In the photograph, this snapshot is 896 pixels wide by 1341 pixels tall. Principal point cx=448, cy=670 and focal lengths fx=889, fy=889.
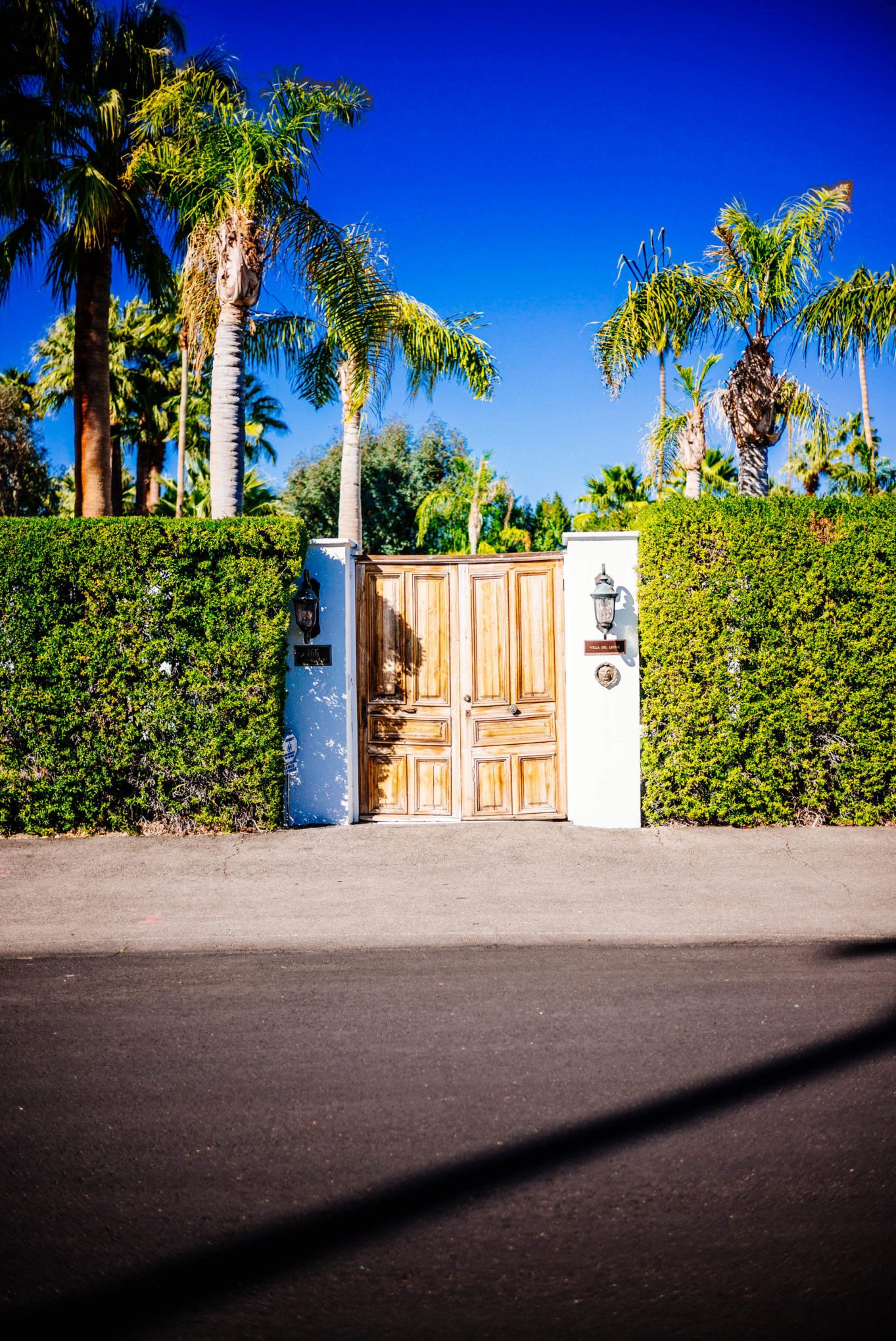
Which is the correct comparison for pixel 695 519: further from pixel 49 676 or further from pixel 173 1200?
pixel 173 1200

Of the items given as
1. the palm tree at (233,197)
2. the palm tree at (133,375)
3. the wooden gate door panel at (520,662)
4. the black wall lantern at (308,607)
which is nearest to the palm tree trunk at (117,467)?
the palm tree at (133,375)

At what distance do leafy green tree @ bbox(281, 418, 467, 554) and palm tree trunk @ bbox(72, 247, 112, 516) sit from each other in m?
18.3

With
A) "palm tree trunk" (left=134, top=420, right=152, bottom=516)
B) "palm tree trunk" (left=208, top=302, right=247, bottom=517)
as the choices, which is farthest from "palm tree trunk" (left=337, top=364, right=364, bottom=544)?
"palm tree trunk" (left=134, top=420, right=152, bottom=516)

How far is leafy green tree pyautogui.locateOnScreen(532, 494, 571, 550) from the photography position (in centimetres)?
3966

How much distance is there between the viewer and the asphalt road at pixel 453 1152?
2.55 metres

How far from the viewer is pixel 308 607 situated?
8594 millimetres

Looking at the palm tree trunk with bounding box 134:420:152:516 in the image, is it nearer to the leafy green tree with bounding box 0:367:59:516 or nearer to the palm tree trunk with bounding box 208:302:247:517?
the leafy green tree with bounding box 0:367:59:516

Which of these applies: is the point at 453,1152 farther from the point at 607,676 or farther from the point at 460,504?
the point at 460,504

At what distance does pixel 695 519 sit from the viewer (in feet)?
27.7

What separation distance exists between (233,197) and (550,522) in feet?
103

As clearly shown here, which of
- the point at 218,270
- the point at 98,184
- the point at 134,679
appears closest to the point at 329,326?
the point at 218,270

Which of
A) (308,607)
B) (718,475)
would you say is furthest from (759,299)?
(718,475)

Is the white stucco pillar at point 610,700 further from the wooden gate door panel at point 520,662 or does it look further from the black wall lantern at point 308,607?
the black wall lantern at point 308,607

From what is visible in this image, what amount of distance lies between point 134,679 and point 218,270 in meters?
4.85
